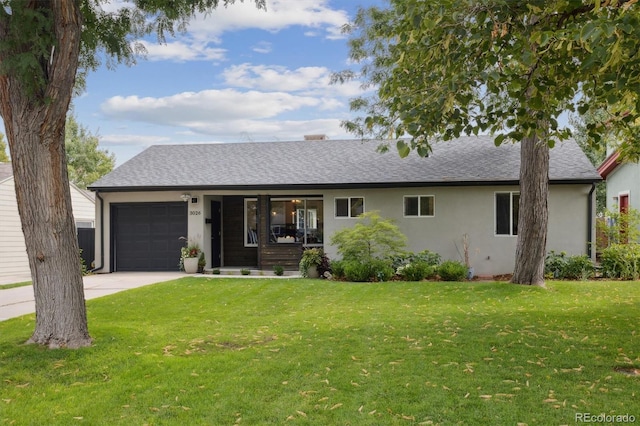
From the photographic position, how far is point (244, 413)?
13.4 feet

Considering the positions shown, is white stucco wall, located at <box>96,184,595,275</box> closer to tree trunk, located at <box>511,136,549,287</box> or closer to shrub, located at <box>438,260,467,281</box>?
shrub, located at <box>438,260,467,281</box>

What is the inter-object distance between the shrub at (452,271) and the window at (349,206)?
10.3 ft

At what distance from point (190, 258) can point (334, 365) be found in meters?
10.3

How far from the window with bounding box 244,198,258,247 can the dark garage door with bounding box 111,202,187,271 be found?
6.46 feet

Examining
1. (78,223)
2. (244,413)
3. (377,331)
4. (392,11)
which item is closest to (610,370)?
(377,331)

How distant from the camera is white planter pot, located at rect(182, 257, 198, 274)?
48.7 ft

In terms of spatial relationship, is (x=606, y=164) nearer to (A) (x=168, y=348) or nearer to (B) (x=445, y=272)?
(B) (x=445, y=272)

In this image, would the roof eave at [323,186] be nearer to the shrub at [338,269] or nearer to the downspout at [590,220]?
the downspout at [590,220]

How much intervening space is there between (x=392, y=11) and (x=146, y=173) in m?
8.99

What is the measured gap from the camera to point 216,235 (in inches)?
→ 641

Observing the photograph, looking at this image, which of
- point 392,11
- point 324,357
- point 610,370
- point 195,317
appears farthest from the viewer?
point 392,11

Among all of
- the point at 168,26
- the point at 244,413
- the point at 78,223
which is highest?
the point at 168,26

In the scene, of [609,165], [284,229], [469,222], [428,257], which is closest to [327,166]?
[284,229]

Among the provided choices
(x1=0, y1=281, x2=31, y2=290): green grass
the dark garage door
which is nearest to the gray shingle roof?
the dark garage door
